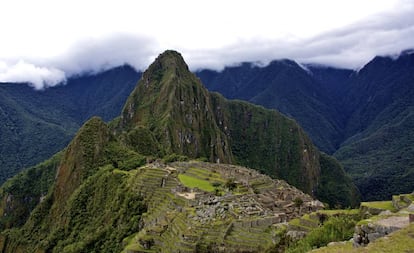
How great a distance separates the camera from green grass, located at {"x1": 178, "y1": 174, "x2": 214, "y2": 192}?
60.2m

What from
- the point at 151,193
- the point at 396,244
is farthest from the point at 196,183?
the point at 396,244

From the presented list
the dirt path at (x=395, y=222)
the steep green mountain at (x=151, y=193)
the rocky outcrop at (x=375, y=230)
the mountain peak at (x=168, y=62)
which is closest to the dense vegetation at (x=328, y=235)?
the dirt path at (x=395, y=222)

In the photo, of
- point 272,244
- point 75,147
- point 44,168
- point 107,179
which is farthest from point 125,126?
point 272,244

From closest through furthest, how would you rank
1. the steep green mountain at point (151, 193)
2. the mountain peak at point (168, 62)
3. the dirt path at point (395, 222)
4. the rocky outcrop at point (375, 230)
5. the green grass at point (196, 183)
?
the rocky outcrop at point (375, 230), the dirt path at point (395, 222), the steep green mountain at point (151, 193), the green grass at point (196, 183), the mountain peak at point (168, 62)

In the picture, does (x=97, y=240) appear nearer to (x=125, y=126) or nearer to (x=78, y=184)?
(x=78, y=184)

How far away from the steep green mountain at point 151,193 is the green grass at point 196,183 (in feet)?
0.64

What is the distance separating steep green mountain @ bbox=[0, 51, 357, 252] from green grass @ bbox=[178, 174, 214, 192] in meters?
0.20

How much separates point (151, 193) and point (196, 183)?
731 cm

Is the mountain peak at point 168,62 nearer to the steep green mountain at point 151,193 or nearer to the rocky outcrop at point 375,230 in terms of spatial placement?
the steep green mountain at point 151,193

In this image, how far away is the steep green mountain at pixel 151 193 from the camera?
117ft

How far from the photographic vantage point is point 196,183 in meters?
64.0

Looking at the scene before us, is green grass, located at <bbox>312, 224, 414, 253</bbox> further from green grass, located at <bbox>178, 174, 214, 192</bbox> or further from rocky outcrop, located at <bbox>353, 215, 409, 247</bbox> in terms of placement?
green grass, located at <bbox>178, 174, 214, 192</bbox>

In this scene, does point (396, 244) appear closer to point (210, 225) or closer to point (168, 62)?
point (210, 225)

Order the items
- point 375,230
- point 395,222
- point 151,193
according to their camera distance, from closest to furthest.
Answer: point 375,230 < point 395,222 < point 151,193
